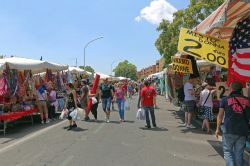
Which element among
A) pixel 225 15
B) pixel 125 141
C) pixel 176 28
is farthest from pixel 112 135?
pixel 176 28

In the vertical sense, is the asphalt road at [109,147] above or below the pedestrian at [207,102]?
below

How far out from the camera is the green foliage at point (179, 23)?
121 ft

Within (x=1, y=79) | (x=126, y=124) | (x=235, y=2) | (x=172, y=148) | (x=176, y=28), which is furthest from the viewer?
(x=176, y=28)

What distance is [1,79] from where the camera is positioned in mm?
14188

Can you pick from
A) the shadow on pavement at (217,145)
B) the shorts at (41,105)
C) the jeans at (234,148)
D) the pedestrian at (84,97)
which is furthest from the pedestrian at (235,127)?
the pedestrian at (84,97)

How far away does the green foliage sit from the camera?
3684 cm

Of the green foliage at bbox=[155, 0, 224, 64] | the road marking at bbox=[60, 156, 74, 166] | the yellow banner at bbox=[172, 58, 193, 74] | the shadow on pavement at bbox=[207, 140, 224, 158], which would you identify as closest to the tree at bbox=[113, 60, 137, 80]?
the green foliage at bbox=[155, 0, 224, 64]

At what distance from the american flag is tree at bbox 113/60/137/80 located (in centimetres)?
15559

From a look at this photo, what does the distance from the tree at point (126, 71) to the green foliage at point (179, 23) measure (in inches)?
4516

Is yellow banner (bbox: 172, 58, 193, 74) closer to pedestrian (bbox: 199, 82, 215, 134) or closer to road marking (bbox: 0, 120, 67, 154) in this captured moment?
pedestrian (bbox: 199, 82, 215, 134)

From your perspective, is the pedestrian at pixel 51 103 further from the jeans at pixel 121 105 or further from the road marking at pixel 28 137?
the jeans at pixel 121 105

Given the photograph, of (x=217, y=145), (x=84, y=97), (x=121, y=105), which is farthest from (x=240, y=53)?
(x=84, y=97)

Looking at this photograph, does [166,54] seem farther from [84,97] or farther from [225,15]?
[225,15]

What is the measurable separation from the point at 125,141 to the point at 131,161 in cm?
269
